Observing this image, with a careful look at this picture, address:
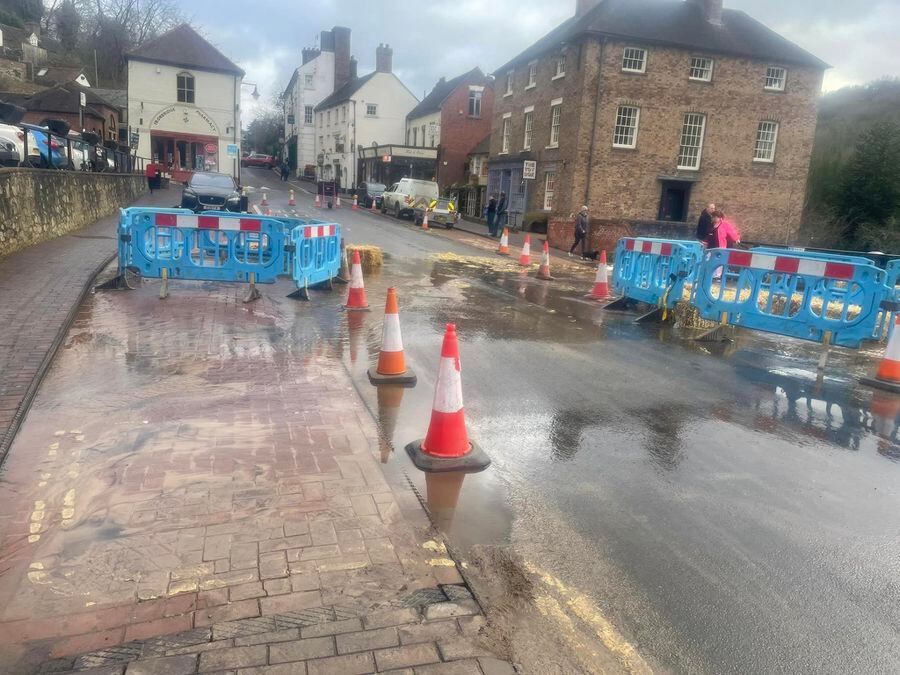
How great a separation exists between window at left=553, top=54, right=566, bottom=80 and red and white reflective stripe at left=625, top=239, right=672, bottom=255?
72.0ft

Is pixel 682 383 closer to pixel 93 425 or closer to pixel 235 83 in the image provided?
pixel 93 425

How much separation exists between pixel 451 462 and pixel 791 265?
5826 millimetres

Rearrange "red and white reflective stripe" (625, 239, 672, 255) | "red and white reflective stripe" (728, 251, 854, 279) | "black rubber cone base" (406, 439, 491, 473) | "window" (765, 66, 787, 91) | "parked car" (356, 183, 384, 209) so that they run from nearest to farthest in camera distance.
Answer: "black rubber cone base" (406, 439, 491, 473), "red and white reflective stripe" (728, 251, 854, 279), "red and white reflective stripe" (625, 239, 672, 255), "window" (765, 66, 787, 91), "parked car" (356, 183, 384, 209)

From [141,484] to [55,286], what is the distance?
6.88m

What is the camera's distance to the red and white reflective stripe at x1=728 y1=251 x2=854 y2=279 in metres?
7.82

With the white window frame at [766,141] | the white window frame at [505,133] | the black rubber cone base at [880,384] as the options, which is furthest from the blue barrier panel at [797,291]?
the white window frame at [505,133]

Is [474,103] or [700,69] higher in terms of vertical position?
[474,103]

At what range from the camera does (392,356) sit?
21.1ft

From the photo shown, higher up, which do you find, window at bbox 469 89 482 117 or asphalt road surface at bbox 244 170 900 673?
window at bbox 469 89 482 117

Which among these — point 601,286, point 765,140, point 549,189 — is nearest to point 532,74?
point 549,189

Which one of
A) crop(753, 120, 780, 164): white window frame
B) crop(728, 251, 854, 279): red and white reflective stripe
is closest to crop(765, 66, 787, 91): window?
crop(753, 120, 780, 164): white window frame

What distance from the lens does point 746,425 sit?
5.70 metres

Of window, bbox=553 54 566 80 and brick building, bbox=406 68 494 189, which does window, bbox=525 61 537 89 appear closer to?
window, bbox=553 54 566 80

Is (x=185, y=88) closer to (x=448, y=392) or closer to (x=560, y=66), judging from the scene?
(x=560, y=66)
